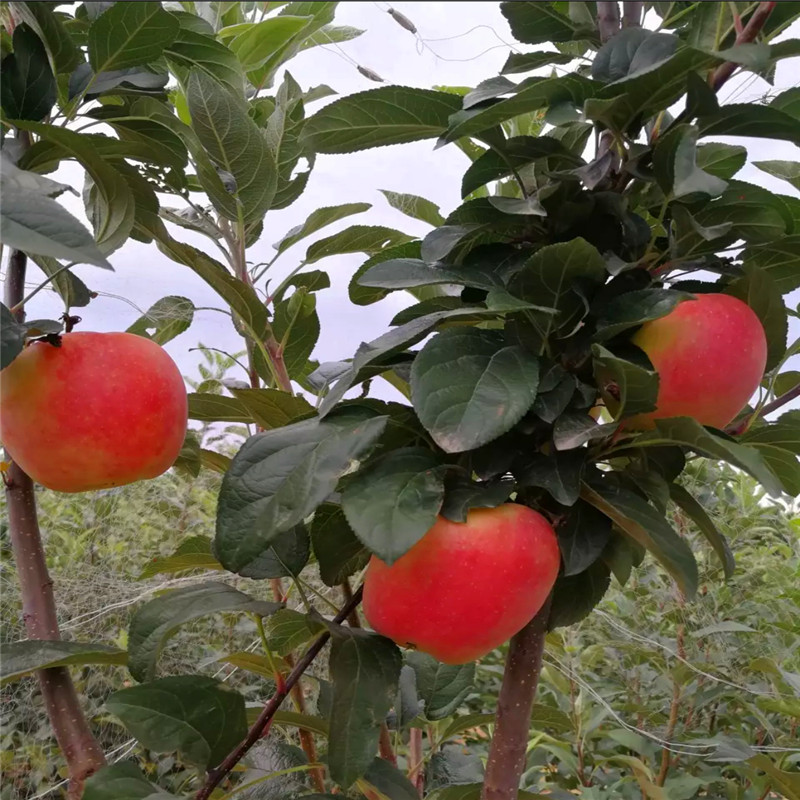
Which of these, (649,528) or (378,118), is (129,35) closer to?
(378,118)

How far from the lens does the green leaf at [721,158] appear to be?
1.39ft

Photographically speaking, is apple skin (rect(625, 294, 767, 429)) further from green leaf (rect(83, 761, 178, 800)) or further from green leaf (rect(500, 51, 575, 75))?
green leaf (rect(83, 761, 178, 800))

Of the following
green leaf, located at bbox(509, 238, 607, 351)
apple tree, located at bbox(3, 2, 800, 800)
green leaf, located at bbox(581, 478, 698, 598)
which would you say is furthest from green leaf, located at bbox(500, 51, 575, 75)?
green leaf, located at bbox(581, 478, 698, 598)

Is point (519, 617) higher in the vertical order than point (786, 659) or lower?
higher

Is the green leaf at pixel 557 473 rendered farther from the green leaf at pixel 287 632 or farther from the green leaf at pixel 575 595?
the green leaf at pixel 287 632

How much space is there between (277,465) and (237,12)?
628 mm

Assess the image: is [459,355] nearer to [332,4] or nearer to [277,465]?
[277,465]

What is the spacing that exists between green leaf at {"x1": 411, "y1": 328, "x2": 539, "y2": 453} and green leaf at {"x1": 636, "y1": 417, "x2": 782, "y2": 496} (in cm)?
7

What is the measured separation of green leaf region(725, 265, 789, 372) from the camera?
419 millimetres

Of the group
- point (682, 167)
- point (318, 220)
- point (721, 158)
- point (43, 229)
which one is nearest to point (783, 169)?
point (721, 158)

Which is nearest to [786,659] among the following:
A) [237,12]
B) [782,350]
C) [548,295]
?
[782,350]

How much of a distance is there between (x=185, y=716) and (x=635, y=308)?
0.32 metres

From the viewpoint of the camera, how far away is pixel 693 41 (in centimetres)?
41

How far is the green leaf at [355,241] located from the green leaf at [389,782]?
375 mm
